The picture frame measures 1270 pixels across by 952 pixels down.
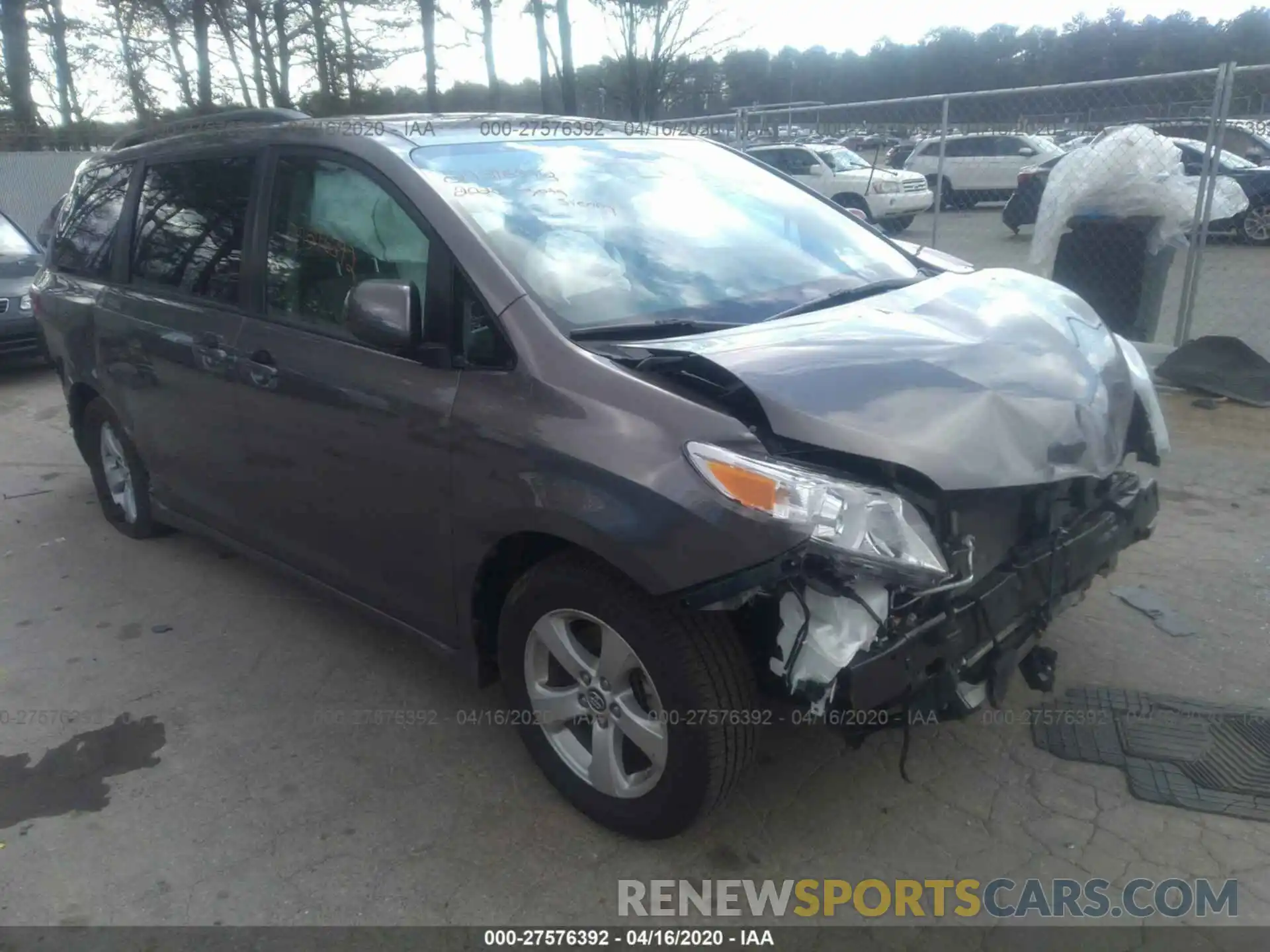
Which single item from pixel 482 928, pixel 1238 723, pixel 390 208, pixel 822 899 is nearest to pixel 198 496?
pixel 390 208

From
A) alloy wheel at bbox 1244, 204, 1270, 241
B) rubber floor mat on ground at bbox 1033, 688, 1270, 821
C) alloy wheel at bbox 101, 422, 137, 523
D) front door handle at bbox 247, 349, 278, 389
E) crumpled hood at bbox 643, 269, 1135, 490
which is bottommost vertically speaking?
rubber floor mat on ground at bbox 1033, 688, 1270, 821

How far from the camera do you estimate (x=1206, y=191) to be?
6.96 meters

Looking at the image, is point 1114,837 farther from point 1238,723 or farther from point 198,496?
point 198,496

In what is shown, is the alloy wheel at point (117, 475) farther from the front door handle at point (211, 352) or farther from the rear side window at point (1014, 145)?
the rear side window at point (1014, 145)

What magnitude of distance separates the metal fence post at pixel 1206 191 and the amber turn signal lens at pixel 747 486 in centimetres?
605

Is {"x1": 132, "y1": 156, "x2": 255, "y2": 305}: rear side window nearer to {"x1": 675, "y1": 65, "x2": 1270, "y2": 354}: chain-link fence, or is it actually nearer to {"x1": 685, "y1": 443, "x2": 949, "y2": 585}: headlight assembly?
{"x1": 685, "y1": 443, "x2": 949, "y2": 585}: headlight assembly

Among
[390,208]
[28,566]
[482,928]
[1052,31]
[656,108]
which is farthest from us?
[1052,31]

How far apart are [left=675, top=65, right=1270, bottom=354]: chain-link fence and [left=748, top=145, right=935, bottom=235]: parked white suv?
2586 millimetres

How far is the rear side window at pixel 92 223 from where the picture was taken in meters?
4.66

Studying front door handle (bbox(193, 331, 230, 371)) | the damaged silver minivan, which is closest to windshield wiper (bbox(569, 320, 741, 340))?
the damaged silver minivan

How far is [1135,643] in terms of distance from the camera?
372cm

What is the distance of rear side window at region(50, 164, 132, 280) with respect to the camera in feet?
15.3

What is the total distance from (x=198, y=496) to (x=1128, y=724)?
3.62 m

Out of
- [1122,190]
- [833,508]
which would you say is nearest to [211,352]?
[833,508]
